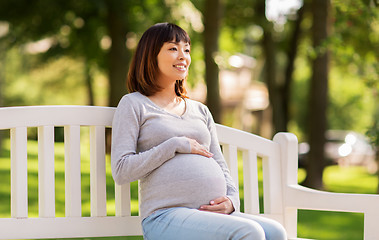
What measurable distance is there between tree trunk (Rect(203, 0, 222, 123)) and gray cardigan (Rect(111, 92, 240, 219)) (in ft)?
24.0

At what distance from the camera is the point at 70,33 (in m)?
14.2

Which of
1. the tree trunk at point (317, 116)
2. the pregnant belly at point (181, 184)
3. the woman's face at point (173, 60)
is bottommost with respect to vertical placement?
the tree trunk at point (317, 116)

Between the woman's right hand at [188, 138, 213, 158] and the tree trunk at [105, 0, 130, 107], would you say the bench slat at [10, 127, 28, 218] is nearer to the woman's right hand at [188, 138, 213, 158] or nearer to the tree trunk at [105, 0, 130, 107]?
the woman's right hand at [188, 138, 213, 158]

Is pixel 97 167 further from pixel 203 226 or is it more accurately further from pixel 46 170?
pixel 203 226

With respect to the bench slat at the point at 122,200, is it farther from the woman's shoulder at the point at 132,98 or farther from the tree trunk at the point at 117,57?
the tree trunk at the point at 117,57

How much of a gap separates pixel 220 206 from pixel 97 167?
0.70 meters

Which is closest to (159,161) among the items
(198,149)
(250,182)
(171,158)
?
(171,158)

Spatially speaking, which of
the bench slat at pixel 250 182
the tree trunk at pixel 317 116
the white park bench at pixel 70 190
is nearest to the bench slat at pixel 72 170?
the white park bench at pixel 70 190

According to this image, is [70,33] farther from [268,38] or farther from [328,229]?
[328,229]

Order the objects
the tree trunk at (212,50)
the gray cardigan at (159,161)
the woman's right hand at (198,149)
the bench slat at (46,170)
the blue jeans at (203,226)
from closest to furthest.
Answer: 1. the blue jeans at (203,226)
2. the gray cardigan at (159,161)
3. the woman's right hand at (198,149)
4. the bench slat at (46,170)
5. the tree trunk at (212,50)

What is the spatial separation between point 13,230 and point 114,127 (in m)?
0.76

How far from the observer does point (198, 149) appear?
3.22 m

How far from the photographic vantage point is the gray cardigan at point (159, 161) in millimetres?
3096

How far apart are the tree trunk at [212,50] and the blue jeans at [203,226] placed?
749cm
